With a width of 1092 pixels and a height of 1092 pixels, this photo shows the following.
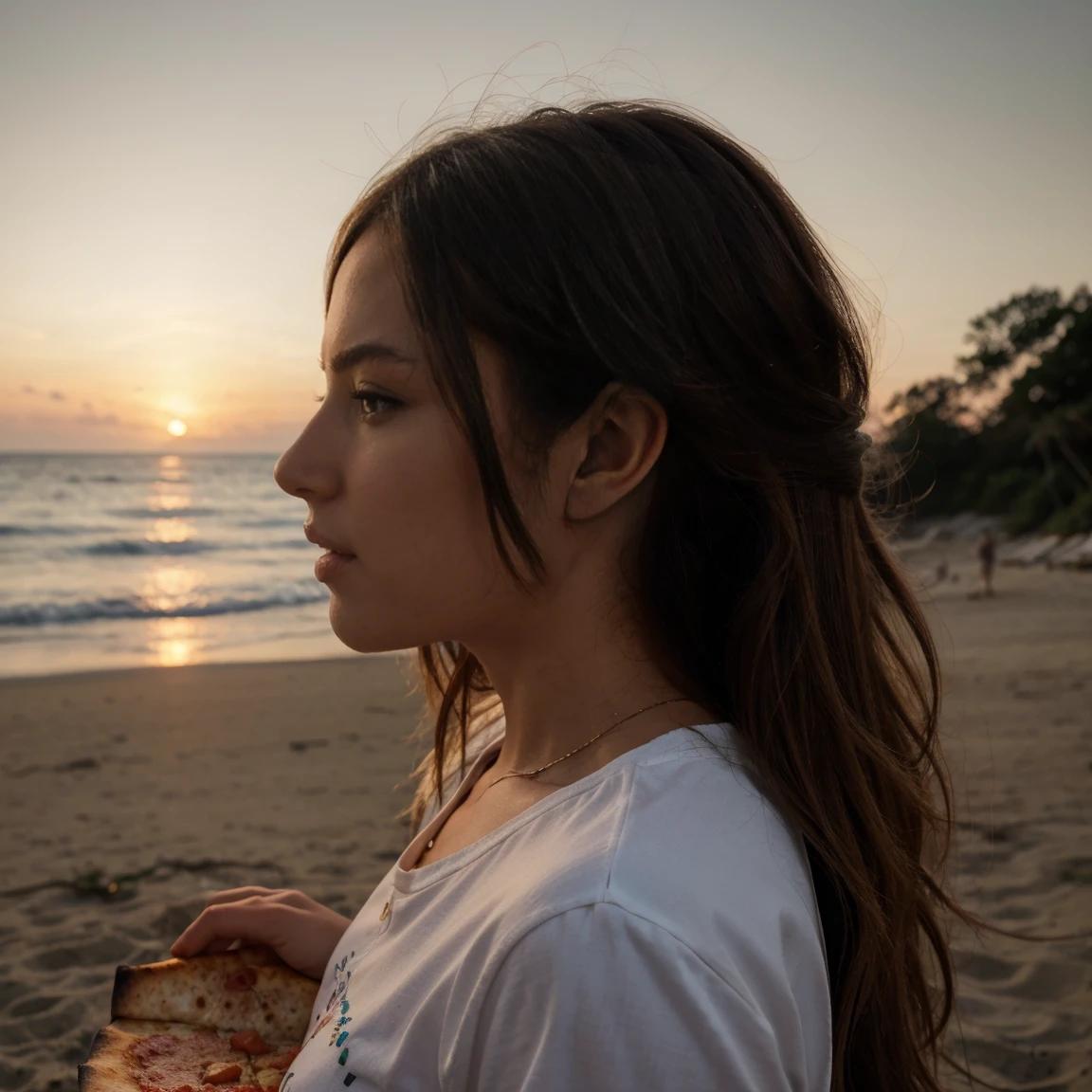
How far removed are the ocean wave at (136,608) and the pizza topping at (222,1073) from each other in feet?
43.7

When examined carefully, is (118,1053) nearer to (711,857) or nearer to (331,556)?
(331,556)

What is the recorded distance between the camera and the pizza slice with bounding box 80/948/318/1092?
54.0 inches

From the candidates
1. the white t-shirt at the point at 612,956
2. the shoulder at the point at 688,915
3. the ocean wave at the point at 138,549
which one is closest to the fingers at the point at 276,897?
the white t-shirt at the point at 612,956

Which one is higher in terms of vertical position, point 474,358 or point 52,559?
point 474,358

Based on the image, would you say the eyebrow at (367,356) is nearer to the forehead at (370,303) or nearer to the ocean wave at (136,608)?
the forehead at (370,303)

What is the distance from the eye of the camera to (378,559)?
51.7 inches

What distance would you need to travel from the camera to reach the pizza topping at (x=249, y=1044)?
4.84 ft

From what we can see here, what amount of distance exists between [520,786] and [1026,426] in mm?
39479

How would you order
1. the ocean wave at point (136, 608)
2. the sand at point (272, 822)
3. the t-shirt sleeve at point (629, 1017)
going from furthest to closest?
the ocean wave at point (136, 608)
the sand at point (272, 822)
the t-shirt sleeve at point (629, 1017)

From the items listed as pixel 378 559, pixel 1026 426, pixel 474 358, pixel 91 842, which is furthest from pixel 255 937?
pixel 1026 426

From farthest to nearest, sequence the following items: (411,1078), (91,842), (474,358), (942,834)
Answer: (91,842) → (942,834) → (474,358) → (411,1078)

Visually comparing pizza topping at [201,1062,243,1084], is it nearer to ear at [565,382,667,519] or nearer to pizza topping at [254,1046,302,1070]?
pizza topping at [254,1046,302,1070]

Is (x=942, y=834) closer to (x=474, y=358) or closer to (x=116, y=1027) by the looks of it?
(x=474, y=358)

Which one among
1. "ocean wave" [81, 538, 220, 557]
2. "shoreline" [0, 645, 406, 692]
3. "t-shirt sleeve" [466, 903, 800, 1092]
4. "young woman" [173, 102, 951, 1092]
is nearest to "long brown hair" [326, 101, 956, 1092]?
"young woman" [173, 102, 951, 1092]
